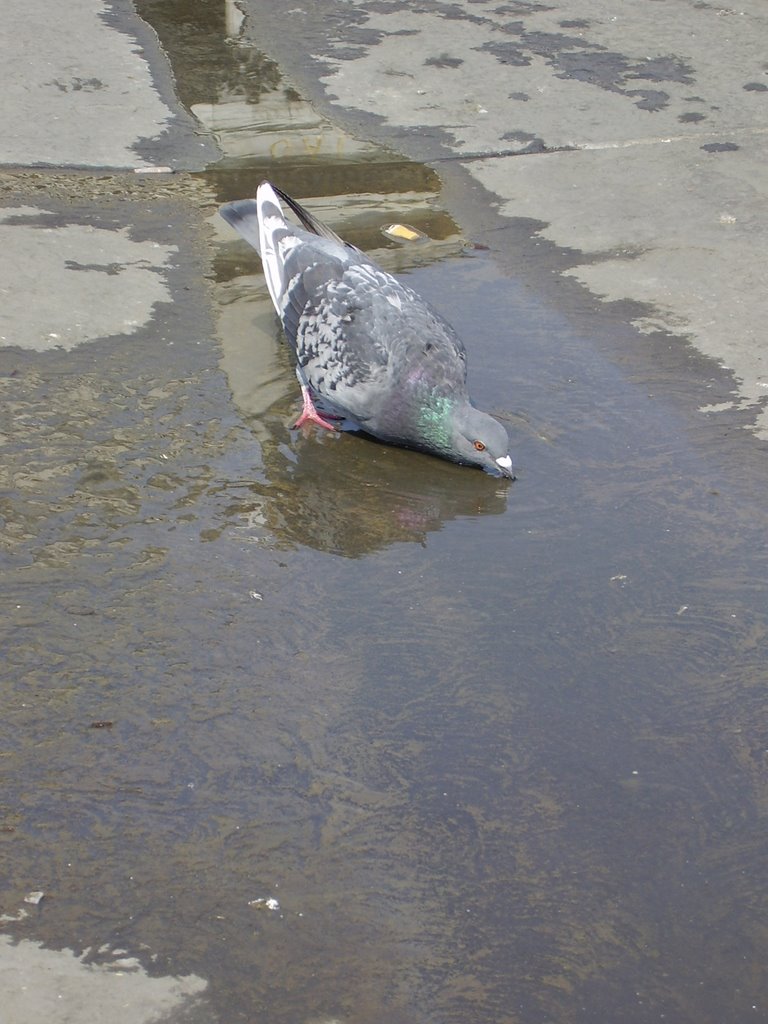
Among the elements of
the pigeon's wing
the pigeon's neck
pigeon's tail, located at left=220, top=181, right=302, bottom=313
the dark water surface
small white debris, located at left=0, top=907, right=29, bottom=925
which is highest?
pigeon's tail, located at left=220, top=181, right=302, bottom=313

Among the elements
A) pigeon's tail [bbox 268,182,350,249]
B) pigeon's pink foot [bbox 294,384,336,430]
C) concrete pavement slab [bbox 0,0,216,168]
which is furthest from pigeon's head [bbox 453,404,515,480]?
concrete pavement slab [bbox 0,0,216,168]

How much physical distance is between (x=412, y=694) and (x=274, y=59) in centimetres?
590

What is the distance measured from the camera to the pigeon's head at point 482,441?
4.05m

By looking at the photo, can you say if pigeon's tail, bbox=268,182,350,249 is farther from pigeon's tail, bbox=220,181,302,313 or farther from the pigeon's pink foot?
the pigeon's pink foot

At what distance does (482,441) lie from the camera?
4066 mm

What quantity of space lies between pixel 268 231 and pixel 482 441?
61.6 inches

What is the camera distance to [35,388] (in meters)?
4.36

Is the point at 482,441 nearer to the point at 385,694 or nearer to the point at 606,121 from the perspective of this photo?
the point at 385,694

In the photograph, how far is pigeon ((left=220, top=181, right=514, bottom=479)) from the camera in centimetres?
417

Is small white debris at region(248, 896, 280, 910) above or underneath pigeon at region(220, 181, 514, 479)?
underneath

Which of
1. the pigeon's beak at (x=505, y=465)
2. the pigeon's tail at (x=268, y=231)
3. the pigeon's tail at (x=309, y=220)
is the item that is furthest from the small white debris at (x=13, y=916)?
the pigeon's tail at (x=309, y=220)

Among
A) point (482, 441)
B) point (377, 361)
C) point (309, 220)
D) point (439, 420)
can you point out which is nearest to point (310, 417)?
point (377, 361)

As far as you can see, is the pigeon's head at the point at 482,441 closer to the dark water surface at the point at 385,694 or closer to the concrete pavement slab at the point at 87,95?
the dark water surface at the point at 385,694

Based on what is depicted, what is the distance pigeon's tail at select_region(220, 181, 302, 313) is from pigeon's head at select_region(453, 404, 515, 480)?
3.45ft
